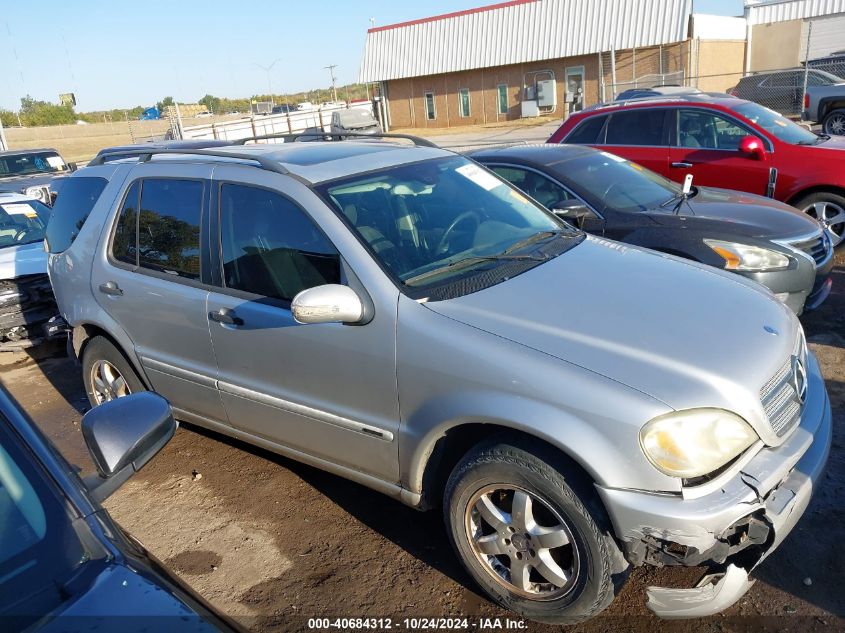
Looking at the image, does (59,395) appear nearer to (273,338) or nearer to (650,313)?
(273,338)

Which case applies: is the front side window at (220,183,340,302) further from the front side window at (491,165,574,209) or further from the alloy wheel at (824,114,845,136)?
the alloy wheel at (824,114,845,136)

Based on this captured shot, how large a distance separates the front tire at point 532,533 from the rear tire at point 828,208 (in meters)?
6.17

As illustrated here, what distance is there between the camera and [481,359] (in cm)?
261

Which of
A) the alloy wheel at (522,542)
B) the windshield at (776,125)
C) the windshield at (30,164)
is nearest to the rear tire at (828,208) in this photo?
the windshield at (776,125)

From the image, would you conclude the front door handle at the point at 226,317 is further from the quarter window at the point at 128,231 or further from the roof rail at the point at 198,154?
the quarter window at the point at 128,231

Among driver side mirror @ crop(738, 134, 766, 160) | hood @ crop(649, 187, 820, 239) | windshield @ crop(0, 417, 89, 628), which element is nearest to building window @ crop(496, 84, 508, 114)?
driver side mirror @ crop(738, 134, 766, 160)

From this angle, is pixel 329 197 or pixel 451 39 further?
pixel 451 39

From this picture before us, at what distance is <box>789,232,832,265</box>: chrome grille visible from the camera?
5238 millimetres

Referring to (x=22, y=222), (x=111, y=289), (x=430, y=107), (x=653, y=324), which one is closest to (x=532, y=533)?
(x=653, y=324)

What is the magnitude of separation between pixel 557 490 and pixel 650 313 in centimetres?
83

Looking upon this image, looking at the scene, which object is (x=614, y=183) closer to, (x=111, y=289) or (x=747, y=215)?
(x=747, y=215)

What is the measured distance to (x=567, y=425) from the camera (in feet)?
7.89

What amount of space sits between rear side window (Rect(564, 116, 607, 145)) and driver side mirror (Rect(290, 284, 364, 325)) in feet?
21.1

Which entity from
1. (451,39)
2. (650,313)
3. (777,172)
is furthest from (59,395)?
(451,39)
